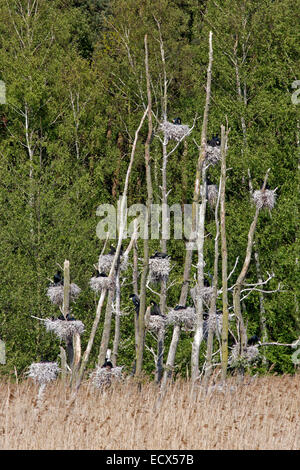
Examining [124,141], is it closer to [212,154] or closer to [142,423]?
[212,154]

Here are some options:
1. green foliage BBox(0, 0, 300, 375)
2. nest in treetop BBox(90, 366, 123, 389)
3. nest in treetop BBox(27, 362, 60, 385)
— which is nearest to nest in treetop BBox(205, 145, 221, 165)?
nest in treetop BBox(90, 366, 123, 389)

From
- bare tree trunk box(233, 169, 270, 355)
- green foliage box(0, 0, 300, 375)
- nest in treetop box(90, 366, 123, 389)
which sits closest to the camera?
nest in treetop box(90, 366, 123, 389)

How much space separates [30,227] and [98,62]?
6.99m

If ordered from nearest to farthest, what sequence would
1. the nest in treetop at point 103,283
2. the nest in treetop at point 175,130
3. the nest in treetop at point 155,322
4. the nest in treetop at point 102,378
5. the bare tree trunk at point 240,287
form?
1. the nest in treetop at point 102,378
2. the nest in treetop at point 103,283
3. the nest in treetop at point 155,322
4. the bare tree trunk at point 240,287
5. the nest in treetop at point 175,130

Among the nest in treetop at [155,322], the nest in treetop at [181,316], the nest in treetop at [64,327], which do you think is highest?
the nest in treetop at [181,316]

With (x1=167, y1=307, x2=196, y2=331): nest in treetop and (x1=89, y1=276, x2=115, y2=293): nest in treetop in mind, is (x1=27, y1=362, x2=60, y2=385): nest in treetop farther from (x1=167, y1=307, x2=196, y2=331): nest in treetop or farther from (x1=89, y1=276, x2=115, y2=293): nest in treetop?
(x1=167, y1=307, x2=196, y2=331): nest in treetop

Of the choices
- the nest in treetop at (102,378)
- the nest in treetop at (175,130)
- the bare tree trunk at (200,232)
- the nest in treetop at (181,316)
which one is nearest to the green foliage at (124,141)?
the nest in treetop at (175,130)

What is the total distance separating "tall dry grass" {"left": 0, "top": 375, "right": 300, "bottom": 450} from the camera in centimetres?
817

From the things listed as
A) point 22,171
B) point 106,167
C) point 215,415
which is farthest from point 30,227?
point 215,415

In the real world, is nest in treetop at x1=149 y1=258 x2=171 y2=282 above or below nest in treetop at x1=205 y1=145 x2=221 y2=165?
below

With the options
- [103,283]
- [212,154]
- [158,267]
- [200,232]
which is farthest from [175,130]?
[103,283]

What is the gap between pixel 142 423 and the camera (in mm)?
8555

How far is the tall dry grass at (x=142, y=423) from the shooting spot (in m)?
8.17

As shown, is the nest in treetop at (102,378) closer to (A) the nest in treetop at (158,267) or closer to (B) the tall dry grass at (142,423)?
(B) the tall dry grass at (142,423)
